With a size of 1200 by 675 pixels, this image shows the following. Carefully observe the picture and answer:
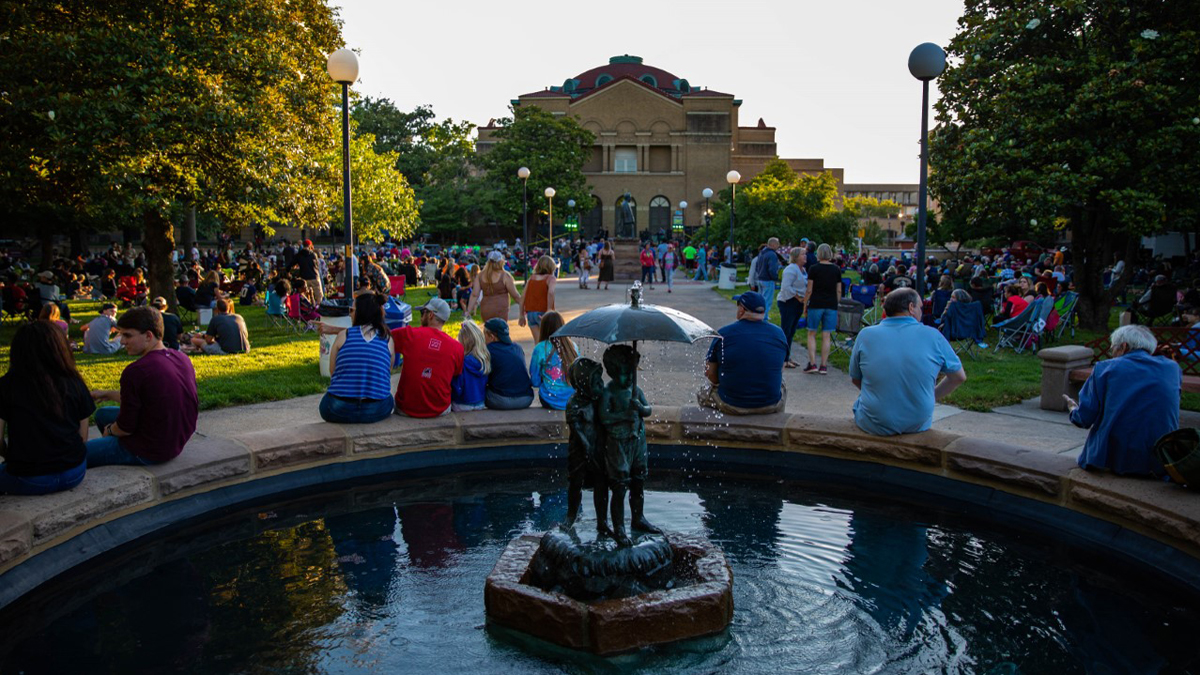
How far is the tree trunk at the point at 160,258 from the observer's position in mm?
17859

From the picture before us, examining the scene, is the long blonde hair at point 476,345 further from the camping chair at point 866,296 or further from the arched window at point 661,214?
the arched window at point 661,214

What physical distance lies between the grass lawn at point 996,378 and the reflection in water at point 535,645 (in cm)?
390

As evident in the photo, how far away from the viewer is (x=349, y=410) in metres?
7.11

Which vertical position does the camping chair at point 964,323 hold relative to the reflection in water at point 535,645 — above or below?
above

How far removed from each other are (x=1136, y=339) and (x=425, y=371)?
5.28m

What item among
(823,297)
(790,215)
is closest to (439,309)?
(823,297)

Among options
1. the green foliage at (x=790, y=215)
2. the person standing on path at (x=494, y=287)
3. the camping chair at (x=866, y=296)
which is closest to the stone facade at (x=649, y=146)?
the green foliage at (x=790, y=215)

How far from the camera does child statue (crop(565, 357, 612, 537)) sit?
4570mm

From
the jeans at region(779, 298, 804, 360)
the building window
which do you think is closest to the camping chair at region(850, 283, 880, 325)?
the jeans at region(779, 298, 804, 360)

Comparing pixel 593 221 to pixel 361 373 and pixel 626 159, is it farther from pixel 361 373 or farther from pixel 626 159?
pixel 361 373

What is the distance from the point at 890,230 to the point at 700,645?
114 m

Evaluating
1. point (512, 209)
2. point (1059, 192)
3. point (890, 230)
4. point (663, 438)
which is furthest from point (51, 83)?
point (890, 230)

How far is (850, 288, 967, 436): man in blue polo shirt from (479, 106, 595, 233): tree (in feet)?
169

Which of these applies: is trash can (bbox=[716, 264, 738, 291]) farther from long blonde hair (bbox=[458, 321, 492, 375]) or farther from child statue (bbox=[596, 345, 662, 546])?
child statue (bbox=[596, 345, 662, 546])
